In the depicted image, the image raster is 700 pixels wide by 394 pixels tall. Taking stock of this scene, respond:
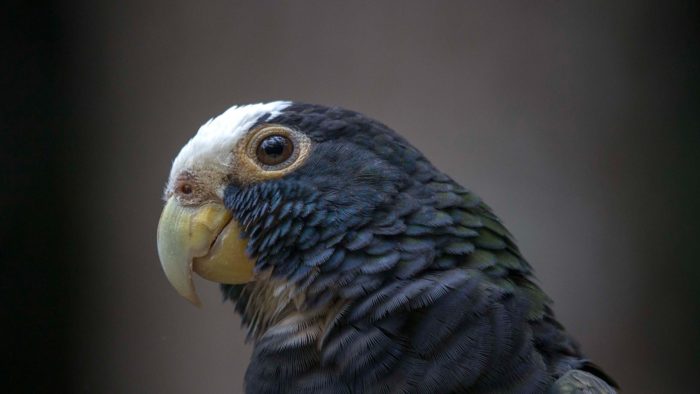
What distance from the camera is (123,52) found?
4215mm

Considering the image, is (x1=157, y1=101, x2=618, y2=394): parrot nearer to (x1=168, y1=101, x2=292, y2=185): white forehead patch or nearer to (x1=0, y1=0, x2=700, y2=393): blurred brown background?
(x1=168, y1=101, x2=292, y2=185): white forehead patch

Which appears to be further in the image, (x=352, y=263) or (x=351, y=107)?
(x=351, y=107)

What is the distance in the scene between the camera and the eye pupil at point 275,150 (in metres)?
1.76

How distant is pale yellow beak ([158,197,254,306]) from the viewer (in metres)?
1.73

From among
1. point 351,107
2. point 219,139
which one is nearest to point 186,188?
point 219,139

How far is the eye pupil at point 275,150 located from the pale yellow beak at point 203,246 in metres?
0.16

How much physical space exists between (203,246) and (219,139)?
28 cm

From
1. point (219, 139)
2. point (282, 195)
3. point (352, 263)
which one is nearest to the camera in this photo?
point (352, 263)

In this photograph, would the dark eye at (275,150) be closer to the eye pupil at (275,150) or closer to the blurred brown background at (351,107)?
the eye pupil at (275,150)

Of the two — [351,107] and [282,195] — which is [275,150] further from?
[351,107]

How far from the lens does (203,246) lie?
1.74 meters

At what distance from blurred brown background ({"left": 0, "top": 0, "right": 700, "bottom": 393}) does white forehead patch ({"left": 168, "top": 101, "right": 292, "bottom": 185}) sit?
2.30m

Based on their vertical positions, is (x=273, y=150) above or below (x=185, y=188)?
above

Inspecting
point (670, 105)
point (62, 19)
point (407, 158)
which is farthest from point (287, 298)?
point (670, 105)
